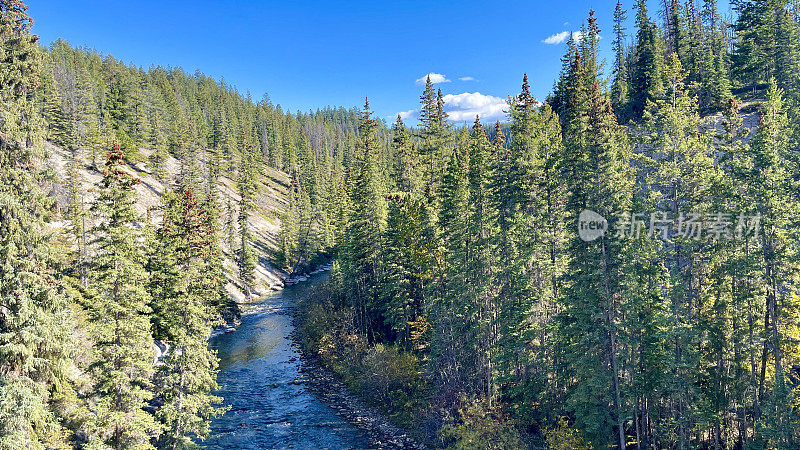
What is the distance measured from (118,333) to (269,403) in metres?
17.3

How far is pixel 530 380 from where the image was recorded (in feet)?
85.9

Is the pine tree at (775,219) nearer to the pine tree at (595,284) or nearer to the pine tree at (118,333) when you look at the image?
the pine tree at (595,284)

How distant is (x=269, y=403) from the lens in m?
32.7

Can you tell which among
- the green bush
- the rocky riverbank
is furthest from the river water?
the green bush

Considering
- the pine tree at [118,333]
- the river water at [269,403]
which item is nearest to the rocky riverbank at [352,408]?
the river water at [269,403]

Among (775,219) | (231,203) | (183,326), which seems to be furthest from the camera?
(231,203)

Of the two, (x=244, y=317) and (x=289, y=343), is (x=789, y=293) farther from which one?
(x=244, y=317)

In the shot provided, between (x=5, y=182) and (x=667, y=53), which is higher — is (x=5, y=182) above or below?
below

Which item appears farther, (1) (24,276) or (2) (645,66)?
(2) (645,66)

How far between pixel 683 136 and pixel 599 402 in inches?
582

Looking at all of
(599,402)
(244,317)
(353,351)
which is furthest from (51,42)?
(599,402)

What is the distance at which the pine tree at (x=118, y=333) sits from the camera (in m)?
17.8

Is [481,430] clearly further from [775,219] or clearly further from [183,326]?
[183,326]

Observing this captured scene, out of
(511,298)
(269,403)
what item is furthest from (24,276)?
(511,298)
